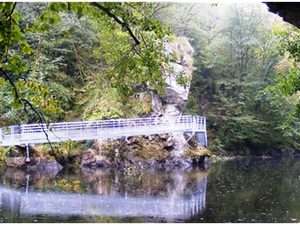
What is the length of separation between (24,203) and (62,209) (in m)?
1.53

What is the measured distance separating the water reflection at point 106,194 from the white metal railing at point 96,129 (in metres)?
1.81

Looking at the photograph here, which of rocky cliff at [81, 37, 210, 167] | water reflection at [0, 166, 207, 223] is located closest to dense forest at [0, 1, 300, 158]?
rocky cliff at [81, 37, 210, 167]

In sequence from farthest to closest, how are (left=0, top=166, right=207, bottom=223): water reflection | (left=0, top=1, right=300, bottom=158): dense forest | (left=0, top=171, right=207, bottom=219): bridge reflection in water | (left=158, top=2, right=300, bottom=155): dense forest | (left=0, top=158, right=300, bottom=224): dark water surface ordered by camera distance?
(left=158, top=2, right=300, bottom=155): dense forest → (left=0, top=1, right=300, bottom=158): dense forest → (left=0, top=166, right=207, bottom=223): water reflection → (left=0, top=171, right=207, bottom=219): bridge reflection in water → (left=0, top=158, right=300, bottom=224): dark water surface

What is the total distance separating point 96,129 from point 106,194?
24.8ft

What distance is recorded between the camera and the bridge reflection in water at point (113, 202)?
7.95m

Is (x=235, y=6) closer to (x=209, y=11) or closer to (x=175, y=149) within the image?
(x=209, y=11)

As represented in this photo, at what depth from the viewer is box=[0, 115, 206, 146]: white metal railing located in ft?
55.0

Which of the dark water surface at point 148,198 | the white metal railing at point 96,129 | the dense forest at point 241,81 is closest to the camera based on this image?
the dark water surface at point 148,198

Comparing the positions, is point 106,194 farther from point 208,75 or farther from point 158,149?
point 208,75

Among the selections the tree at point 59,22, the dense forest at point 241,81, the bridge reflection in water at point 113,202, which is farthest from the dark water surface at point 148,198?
the dense forest at point 241,81

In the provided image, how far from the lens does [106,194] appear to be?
10625 mm

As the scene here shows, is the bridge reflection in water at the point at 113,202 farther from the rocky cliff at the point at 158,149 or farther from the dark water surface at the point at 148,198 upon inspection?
the rocky cliff at the point at 158,149

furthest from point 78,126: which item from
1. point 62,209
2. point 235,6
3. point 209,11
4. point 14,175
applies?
point 209,11

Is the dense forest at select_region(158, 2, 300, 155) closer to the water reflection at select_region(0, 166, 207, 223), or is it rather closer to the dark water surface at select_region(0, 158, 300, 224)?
the dark water surface at select_region(0, 158, 300, 224)
